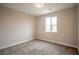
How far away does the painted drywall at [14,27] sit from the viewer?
8.10 feet

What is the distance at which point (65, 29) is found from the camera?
2.51 m

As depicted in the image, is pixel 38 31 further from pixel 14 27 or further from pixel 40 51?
pixel 40 51

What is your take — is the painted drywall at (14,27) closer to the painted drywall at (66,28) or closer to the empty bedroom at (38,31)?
the empty bedroom at (38,31)

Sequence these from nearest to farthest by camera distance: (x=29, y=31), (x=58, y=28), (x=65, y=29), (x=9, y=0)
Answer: (x=9, y=0) → (x=65, y=29) → (x=58, y=28) → (x=29, y=31)

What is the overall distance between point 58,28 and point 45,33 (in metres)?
1.01

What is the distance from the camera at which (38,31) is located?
11.2ft

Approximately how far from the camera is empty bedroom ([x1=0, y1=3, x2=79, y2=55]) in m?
2.09

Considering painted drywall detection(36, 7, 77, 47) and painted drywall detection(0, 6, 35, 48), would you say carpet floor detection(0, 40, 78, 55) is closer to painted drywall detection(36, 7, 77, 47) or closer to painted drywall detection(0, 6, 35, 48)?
painted drywall detection(36, 7, 77, 47)

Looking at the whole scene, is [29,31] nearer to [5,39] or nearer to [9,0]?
[5,39]

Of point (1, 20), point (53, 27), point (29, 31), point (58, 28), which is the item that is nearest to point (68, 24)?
point (58, 28)

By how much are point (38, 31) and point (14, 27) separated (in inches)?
51.4

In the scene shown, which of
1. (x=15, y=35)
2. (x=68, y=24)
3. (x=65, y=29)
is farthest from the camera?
(x=15, y=35)

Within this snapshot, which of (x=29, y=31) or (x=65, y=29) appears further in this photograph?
(x=29, y=31)

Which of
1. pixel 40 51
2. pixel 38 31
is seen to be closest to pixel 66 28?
pixel 40 51
